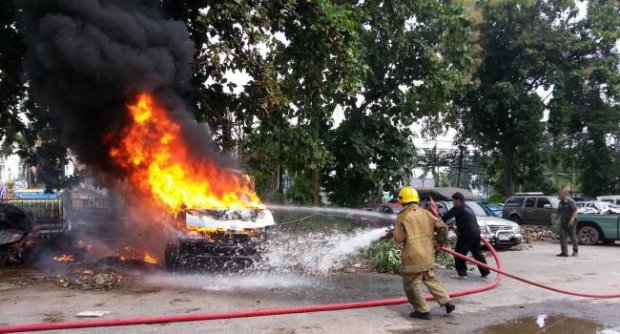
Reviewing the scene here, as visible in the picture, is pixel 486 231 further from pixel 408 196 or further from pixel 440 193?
pixel 408 196

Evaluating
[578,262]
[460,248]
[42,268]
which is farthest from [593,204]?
[42,268]

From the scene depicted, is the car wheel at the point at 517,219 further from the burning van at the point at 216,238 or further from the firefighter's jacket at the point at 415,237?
the firefighter's jacket at the point at 415,237

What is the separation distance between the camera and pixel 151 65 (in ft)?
34.1

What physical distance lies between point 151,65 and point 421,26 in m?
10.3

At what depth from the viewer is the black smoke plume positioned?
998cm

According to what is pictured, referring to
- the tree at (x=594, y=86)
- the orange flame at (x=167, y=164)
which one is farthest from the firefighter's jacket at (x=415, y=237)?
the tree at (x=594, y=86)

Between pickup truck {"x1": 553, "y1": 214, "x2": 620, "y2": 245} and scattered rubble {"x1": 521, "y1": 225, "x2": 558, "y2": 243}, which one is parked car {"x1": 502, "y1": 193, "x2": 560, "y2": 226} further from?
pickup truck {"x1": 553, "y1": 214, "x2": 620, "y2": 245}

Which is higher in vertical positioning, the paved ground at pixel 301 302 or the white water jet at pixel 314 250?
the white water jet at pixel 314 250

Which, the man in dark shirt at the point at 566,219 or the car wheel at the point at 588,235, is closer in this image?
the man in dark shirt at the point at 566,219

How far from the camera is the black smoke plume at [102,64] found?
998 cm

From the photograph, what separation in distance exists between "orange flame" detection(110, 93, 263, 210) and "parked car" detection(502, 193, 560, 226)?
15.2 meters

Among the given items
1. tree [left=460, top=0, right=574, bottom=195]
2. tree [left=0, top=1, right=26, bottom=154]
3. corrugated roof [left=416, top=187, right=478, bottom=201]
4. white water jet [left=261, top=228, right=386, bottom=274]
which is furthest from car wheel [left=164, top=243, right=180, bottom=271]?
tree [left=460, top=0, right=574, bottom=195]

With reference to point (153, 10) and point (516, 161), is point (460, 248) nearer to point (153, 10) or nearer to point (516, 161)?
point (153, 10)

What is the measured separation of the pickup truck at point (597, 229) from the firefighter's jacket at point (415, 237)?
1073 centimetres
